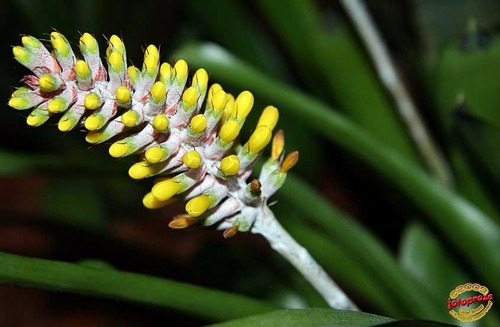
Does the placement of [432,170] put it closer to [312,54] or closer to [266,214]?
[312,54]

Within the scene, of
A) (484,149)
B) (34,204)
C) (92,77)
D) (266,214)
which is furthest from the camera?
(34,204)

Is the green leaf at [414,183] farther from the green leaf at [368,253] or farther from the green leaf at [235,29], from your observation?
the green leaf at [235,29]

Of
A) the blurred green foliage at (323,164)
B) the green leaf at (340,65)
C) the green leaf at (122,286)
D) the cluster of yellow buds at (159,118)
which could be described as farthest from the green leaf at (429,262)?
the cluster of yellow buds at (159,118)

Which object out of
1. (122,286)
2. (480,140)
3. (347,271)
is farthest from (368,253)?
(122,286)

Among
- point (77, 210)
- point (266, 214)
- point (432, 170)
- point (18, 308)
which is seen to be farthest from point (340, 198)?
point (266, 214)

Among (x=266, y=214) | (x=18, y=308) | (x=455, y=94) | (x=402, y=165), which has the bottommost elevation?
(x=18, y=308)

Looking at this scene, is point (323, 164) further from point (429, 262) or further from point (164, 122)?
point (164, 122)
